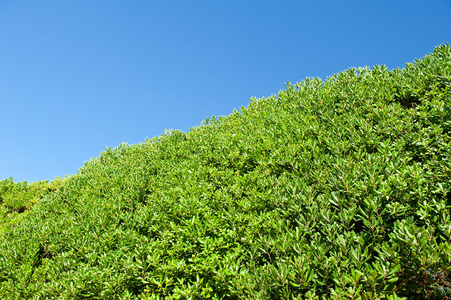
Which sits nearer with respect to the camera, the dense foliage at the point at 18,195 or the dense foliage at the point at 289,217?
the dense foliage at the point at 289,217

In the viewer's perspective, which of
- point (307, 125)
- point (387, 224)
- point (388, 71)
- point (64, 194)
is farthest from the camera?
point (64, 194)

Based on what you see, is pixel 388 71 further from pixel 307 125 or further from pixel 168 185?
pixel 168 185

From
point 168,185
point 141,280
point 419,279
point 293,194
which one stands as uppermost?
point 168,185

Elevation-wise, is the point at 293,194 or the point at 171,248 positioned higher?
the point at 293,194

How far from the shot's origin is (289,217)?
5.45 meters

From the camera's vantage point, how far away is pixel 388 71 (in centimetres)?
1017

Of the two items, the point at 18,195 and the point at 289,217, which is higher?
the point at 18,195

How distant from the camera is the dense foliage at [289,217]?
4164 millimetres

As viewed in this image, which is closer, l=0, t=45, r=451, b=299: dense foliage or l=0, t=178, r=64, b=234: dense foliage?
l=0, t=45, r=451, b=299: dense foliage

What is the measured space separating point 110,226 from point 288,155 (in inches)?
193

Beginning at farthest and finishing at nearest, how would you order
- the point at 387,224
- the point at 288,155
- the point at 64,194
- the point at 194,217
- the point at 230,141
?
the point at 64,194, the point at 230,141, the point at 288,155, the point at 194,217, the point at 387,224

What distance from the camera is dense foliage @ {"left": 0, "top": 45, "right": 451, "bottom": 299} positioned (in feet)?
13.7

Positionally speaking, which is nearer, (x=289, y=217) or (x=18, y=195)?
(x=289, y=217)

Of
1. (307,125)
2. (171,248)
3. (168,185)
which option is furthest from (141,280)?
(307,125)
